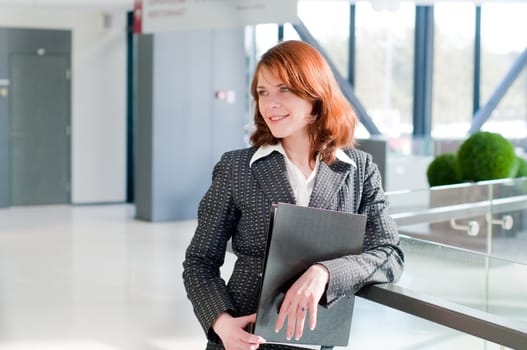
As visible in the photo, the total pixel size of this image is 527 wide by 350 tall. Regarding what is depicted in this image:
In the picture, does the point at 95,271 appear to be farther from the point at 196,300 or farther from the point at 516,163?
the point at 196,300

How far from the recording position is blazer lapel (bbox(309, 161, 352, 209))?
6.54 feet

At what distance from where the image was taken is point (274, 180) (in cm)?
201

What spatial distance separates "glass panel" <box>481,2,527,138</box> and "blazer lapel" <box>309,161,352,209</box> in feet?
44.5

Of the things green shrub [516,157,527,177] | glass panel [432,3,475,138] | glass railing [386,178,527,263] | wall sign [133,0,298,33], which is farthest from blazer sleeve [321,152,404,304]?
glass panel [432,3,475,138]

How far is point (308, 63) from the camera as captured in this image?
6.31 feet

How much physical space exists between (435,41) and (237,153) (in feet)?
48.0

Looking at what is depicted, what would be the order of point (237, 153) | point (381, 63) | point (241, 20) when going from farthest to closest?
point (381, 63) → point (241, 20) → point (237, 153)

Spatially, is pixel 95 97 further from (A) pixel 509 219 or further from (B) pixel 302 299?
(B) pixel 302 299

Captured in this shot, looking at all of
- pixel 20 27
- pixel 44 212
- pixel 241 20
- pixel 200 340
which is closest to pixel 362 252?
pixel 200 340

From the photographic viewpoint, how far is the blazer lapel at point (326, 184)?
1.99m

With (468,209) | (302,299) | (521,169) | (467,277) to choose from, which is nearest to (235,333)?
(302,299)

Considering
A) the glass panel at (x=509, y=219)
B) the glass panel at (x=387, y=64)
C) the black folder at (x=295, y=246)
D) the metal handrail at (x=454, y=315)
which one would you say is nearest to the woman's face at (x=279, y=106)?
the black folder at (x=295, y=246)

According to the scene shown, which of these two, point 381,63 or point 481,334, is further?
point 381,63

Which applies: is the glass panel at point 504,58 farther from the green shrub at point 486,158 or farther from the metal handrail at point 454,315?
the metal handrail at point 454,315
